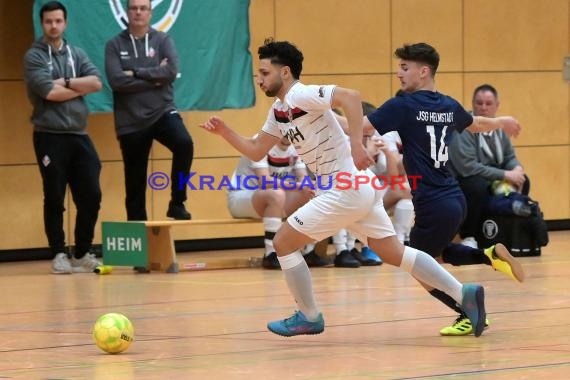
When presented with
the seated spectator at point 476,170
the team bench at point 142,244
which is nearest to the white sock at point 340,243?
the team bench at point 142,244

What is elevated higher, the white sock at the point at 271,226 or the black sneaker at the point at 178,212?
the black sneaker at the point at 178,212

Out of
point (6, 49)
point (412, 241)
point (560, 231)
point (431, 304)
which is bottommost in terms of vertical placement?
point (560, 231)

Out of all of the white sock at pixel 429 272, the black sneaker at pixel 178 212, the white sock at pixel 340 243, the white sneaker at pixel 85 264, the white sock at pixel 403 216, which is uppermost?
the white sock at pixel 429 272

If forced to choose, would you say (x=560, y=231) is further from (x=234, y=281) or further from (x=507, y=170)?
(x=234, y=281)

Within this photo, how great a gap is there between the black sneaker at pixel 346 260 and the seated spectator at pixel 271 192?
0.16m

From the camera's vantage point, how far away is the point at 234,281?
9.85m

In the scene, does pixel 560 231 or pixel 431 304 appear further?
pixel 560 231

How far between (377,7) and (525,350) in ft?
26.1

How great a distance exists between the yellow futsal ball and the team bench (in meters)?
4.50

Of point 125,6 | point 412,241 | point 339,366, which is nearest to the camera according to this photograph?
point 339,366

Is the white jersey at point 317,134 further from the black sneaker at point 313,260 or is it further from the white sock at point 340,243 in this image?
the black sneaker at point 313,260

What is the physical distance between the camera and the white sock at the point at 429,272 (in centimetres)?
642

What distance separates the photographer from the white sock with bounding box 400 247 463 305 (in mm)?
6418

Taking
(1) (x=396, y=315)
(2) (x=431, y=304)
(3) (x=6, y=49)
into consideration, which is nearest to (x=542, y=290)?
(2) (x=431, y=304)
